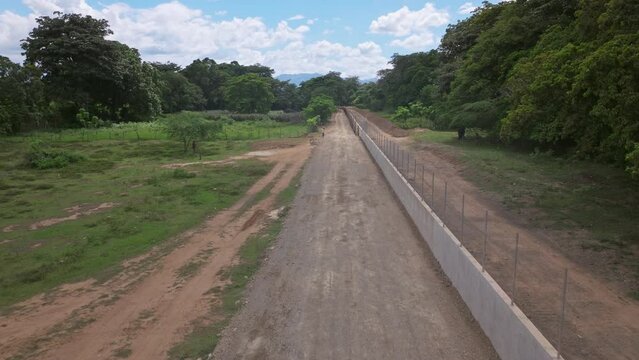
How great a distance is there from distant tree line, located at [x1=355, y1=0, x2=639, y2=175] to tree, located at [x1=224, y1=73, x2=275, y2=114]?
4481 centimetres

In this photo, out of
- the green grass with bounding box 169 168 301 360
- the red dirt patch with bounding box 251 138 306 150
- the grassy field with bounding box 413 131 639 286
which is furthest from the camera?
the red dirt patch with bounding box 251 138 306 150

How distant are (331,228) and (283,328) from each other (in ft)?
27.6

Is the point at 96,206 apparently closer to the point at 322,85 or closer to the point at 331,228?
the point at 331,228

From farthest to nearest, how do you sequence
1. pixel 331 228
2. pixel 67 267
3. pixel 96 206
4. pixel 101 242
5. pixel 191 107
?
pixel 191 107 < pixel 96 206 < pixel 331 228 < pixel 101 242 < pixel 67 267

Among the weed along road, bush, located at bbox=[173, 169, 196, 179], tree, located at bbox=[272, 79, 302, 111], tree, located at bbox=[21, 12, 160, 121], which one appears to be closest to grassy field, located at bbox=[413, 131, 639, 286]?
the weed along road

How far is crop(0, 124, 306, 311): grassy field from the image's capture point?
15586mm

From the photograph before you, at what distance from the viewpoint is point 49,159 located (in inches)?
1432

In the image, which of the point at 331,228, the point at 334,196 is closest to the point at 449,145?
the point at 334,196

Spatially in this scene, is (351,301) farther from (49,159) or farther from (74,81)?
(74,81)

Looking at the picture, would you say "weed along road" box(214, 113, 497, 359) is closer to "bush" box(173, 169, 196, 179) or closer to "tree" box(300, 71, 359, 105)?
"bush" box(173, 169, 196, 179)

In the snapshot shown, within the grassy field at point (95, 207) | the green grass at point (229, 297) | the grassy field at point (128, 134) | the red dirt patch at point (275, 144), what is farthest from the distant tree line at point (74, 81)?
the green grass at point (229, 297)

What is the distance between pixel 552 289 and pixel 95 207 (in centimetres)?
1879

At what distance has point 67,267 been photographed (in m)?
15.4

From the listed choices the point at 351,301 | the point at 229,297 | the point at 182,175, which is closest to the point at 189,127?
the point at 182,175
